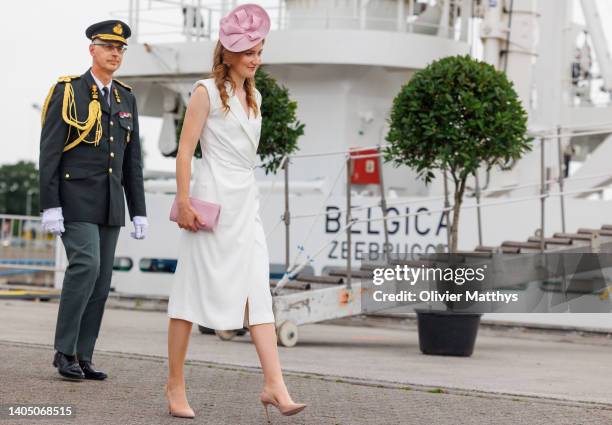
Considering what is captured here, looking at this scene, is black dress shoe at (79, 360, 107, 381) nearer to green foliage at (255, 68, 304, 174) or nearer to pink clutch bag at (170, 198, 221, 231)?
pink clutch bag at (170, 198, 221, 231)

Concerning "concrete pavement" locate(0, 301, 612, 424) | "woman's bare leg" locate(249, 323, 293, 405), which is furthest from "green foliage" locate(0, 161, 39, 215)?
"woman's bare leg" locate(249, 323, 293, 405)

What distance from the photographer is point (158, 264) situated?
52.7ft

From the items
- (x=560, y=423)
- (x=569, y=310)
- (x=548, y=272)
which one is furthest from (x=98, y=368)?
(x=569, y=310)

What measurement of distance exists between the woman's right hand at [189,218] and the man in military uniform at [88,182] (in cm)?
102

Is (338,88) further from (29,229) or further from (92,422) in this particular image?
(92,422)

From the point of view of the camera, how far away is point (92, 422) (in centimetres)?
471

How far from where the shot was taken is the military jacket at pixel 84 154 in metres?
5.87

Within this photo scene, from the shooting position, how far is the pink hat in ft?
16.4

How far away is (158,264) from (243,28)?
11.3 metres

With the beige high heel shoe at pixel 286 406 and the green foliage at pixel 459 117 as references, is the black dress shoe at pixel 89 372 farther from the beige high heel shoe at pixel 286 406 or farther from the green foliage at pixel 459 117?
the green foliage at pixel 459 117

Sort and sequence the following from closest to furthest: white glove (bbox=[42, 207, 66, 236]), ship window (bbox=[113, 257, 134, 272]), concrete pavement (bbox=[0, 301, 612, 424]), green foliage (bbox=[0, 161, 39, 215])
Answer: concrete pavement (bbox=[0, 301, 612, 424]) < white glove (bbox=[42, 207, 66, 236]) < ship window (bbox=[113, 257, 134, 272]) < green foliage (bbox=[0, 161, 39, 215])

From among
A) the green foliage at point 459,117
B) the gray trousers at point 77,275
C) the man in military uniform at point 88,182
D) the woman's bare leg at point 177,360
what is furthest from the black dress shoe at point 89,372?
the green foliage at point 459,117

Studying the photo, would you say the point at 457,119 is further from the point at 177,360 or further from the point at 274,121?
the point at 177,360

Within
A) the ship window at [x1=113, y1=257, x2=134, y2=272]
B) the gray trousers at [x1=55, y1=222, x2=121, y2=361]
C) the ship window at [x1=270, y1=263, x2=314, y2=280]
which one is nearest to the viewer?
the gray trousers at [x1=55, y1=222, x2=121, y2=361]
